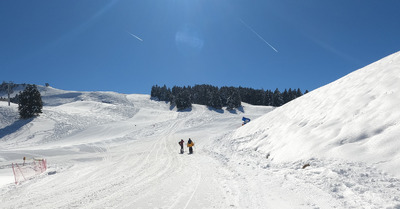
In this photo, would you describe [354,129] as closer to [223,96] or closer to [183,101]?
[183,101]

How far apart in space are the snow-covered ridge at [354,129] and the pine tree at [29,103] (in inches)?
1944

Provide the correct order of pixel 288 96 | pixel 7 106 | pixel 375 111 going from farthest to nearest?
pixel 288 96 → pixel 7 106 → pixel 375 111

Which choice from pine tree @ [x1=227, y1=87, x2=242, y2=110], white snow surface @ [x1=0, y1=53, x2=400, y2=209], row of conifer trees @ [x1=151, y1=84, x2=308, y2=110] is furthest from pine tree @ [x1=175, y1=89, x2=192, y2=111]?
white snow surface @ [x1=0, y1=53, x2=400, y2=209]

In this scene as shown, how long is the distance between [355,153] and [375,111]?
3484 millimetres

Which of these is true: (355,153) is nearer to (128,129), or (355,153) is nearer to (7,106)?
(128,129)

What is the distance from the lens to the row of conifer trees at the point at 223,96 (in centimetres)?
7619

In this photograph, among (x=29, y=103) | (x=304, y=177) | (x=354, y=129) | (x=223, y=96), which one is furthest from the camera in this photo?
(x=223, y=96)

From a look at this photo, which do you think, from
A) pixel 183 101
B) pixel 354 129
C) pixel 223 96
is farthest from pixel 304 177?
pixel 223 96

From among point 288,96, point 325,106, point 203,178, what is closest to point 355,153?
point 203,178

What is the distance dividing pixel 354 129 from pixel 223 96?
7371 centimetres

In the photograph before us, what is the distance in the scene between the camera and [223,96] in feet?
269

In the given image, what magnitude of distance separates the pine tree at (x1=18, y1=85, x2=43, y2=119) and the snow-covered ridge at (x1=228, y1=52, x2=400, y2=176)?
49381mm

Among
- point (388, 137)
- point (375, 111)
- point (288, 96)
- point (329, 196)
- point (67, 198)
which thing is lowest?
point (67, 198)

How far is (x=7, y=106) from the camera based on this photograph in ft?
156
